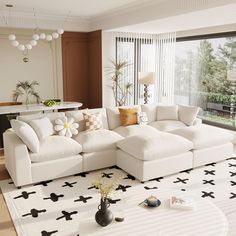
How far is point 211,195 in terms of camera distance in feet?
12.4

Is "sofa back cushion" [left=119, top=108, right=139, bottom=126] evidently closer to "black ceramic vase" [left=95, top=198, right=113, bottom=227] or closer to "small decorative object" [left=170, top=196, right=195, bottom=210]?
"small decorative object" [left=170, top=196, right=195, bottom=210]

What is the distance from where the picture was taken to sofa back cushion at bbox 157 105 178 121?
5.94 meters

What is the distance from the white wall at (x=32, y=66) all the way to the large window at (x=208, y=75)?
309cm

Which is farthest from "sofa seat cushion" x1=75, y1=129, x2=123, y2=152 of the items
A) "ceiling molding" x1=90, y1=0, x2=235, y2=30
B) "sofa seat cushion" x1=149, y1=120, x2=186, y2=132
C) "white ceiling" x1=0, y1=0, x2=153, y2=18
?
"white ceiling" x1=0, y1=0, x2=153, y2=18

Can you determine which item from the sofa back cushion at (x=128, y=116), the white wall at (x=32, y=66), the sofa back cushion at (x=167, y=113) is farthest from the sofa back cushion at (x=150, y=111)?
the white wall at (x=32, y=66)

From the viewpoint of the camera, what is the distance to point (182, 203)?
9.32ft

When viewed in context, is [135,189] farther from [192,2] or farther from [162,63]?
[162,63]

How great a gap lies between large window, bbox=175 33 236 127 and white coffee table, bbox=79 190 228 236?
408 centimetres

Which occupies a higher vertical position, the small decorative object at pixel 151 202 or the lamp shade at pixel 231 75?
the lamp shade at pixel 231 75

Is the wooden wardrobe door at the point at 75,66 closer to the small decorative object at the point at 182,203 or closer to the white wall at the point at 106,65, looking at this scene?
the white wall at the point at 106,65

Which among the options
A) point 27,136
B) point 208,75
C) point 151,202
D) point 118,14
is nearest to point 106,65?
point 118,14

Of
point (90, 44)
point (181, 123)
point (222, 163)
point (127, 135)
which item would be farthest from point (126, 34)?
point (222, 163)

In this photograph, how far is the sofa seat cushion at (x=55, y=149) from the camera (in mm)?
4062

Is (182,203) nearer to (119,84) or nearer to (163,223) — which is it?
(163,223)
